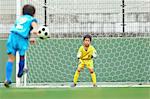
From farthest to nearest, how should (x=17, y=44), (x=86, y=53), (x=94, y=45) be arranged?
(x=94, y=45) → (x=86, y=53) → (x=17, y=44)

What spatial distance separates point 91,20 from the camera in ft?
39.2

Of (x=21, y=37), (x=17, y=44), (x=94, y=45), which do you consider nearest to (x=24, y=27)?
(x=21, y=37)

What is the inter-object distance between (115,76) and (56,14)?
85.1 inches

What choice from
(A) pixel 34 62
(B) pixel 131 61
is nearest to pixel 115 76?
(B) pixel 131 61

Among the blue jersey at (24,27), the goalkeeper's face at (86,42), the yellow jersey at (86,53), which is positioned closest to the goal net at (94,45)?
the goalkeeper's face at (86,42)

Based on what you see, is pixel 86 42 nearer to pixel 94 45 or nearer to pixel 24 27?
pixel 94 45

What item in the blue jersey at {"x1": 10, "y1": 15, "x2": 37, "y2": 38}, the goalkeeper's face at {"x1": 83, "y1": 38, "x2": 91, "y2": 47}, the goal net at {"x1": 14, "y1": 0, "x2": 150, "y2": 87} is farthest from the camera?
the goal net at {"x1": 14, "y1": 0, "x2": 150, "y2": 87}

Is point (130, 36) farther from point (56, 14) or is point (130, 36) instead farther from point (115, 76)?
point (56, 14)

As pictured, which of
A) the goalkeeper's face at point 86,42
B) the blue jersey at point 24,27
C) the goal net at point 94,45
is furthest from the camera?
the goal net at point 94,45

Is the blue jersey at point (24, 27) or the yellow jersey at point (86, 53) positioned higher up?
the blue jersey at point (24, 27)

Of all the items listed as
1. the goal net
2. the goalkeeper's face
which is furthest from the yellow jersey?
the goal net

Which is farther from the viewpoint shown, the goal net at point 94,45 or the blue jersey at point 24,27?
the goal net at point 94,45

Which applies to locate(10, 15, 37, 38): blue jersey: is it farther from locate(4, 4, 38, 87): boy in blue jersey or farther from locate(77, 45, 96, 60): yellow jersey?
locate(77, 45, 96, 60): yellow jersey

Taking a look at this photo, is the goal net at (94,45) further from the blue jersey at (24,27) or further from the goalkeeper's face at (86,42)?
the blue jersey at (24,27)
